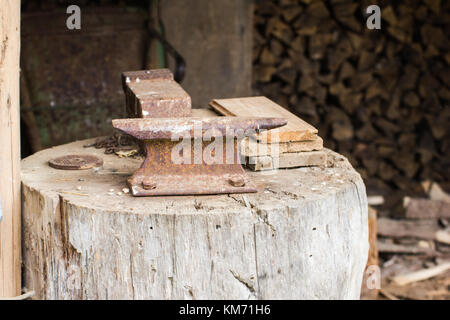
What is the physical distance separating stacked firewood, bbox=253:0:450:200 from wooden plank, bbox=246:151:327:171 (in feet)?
8.66

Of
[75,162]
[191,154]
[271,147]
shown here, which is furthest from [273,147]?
[75,162]

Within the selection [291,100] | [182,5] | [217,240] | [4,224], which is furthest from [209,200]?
[291,100]

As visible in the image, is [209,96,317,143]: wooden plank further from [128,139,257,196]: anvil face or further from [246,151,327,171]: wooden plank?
[128,139,257,196]: anvil face

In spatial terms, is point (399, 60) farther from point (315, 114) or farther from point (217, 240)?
point (217, 240)

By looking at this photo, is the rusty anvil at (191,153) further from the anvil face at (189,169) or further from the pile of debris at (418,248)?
the pile of debris at (418,248)

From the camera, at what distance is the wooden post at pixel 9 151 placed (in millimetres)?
2203

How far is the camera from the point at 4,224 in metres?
2.26

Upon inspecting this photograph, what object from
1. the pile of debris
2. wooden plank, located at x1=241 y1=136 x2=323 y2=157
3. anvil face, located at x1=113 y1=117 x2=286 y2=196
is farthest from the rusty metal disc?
the pile of debris

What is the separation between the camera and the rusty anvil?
212 cm

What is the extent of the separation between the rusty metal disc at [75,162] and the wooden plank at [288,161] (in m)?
0.56

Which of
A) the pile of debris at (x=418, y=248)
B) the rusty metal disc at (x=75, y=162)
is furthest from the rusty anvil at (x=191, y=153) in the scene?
the pile of debris at (x=418, y=248)

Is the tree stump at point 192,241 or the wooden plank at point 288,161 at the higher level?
the wooden plank at point 288,161

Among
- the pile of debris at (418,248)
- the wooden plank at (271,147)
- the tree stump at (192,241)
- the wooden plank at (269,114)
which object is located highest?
the wooden plank at (269,114)
